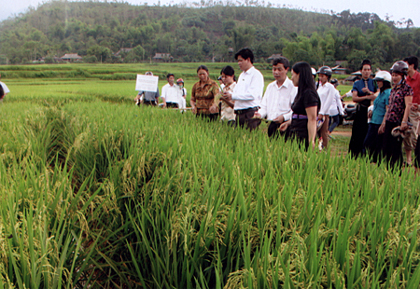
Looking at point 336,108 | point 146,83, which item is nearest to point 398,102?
point 336,108

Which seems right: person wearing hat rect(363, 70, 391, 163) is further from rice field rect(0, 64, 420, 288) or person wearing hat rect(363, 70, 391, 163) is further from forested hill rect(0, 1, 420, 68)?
forested hill rect(0, 1, 420, 68)

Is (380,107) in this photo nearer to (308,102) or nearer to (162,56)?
(308,102)

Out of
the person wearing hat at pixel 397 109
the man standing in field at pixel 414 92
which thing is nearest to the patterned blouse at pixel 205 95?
the person wearing hat at pixel 397 109

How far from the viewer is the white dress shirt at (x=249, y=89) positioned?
443cm

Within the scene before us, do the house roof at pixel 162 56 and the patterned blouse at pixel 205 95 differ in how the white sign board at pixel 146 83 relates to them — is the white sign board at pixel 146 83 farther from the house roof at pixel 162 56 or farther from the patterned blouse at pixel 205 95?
the house roof at pixel 162 56

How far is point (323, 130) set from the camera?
6.08 meters

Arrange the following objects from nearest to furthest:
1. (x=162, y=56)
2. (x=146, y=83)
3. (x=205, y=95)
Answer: (x=205, y=95), (x=146, y=83), (x=162, y=56)

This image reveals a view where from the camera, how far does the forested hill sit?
69.7 meters

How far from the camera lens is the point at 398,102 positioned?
4.12 meters

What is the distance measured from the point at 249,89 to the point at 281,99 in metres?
0.48

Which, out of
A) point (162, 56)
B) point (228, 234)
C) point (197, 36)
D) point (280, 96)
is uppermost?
point (197, 36)

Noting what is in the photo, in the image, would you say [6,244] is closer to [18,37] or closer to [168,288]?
[168,288]

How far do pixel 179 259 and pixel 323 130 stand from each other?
5329 mm

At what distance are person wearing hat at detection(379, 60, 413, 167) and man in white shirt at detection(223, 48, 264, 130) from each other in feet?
5.49
